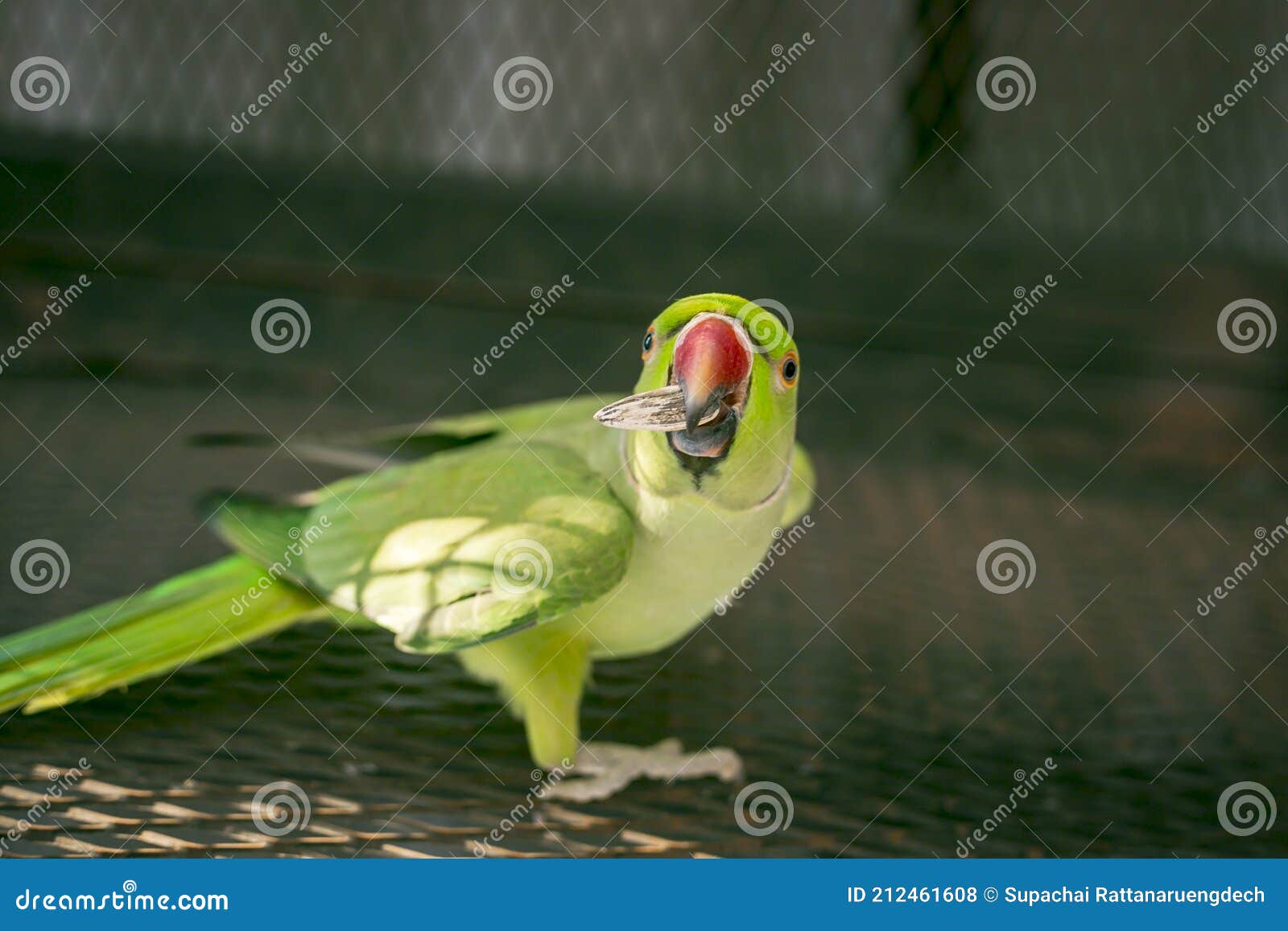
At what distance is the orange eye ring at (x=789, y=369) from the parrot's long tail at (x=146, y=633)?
35 cm

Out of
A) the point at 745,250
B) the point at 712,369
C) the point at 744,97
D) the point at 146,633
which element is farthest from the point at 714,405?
the point at 744,97

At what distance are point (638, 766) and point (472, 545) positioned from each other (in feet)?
0.59

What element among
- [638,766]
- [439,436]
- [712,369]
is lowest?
[638,766]

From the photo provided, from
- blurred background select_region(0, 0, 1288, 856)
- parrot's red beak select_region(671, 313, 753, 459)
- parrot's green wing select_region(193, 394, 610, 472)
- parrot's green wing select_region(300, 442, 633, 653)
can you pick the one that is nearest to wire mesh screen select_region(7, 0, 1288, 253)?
blurred background select_region(0, 0, 1288, 856)

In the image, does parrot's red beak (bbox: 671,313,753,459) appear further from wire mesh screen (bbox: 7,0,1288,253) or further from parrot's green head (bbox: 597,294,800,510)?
wire mesh screen (bbox: 7,0,1288,253)

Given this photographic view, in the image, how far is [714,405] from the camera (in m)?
0.54

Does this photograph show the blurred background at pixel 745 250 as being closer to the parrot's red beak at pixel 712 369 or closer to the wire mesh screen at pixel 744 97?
the wire mesh screen at pixel 744 97

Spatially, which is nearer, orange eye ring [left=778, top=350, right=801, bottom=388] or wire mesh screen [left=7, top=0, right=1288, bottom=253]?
orange eye ring [left=778, top=350, right=801, bottom=388]

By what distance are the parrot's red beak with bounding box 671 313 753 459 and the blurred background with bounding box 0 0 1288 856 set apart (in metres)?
0.49

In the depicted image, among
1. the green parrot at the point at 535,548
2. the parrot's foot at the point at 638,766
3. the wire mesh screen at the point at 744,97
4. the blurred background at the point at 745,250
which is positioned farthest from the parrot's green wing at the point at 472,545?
the wire mesh screen at the point at 744,97

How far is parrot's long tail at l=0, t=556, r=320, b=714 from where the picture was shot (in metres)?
0.63

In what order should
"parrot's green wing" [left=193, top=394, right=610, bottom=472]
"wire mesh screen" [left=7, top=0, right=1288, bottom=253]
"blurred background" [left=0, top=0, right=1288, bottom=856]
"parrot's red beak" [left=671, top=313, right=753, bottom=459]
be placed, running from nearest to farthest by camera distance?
"parrot's red beak" [left=671, top=313, right=753, bottom=459] → "parrot's green wing" [left=193, top=394, right=610, bottom=472] → "blurred background" [left=0, top=0, right=1288, bottom=856] → "wire mesh screen" [left=7, top=0, right=1288, bottom=253]

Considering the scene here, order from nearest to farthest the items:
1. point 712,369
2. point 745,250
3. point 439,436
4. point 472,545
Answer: point 712,369 → point 472,545 → point 439,436 → point 745,250

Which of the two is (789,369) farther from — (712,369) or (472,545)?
(472,545)
